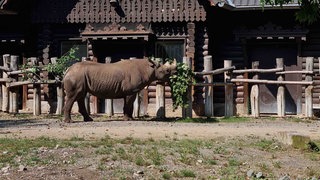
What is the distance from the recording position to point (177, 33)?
19.0 m

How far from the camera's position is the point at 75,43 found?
788 inches

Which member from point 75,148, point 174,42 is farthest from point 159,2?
point 75,148

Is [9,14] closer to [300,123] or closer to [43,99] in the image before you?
[43,99]

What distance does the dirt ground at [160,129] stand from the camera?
1161cm

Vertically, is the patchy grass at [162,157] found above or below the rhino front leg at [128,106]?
below

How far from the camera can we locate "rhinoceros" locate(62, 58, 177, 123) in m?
15.3

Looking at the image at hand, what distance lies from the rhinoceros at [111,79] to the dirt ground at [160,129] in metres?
0.70

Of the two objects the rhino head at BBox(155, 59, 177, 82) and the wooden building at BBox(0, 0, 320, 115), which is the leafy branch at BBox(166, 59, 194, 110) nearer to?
the rhino head at BBox(155, 59, 177, 82)

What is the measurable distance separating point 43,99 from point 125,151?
1089 centimetres

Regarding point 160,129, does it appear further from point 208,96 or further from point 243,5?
point 243,5

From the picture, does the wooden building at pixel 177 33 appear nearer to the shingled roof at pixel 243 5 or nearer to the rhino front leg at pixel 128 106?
the shingled roof at pixel 243 5

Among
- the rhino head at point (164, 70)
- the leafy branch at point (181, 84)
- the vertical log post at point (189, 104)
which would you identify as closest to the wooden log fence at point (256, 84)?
the vertical log post at point (189, 104)

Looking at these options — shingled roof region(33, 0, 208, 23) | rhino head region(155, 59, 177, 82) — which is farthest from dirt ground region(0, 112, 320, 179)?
Answer: shingled roof region(33, 0, 208, 23)

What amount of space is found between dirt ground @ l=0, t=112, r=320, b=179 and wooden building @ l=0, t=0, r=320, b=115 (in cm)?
342
